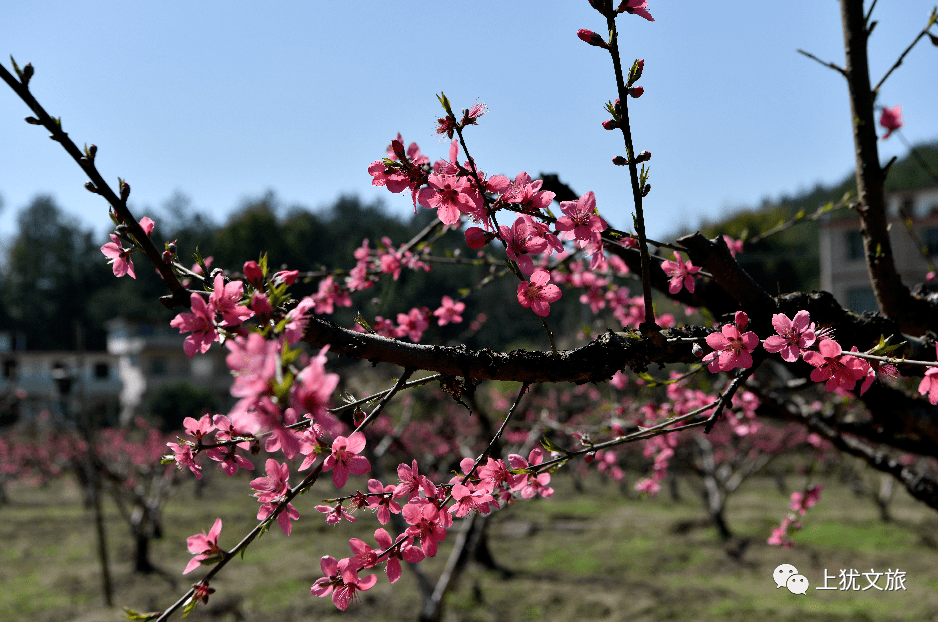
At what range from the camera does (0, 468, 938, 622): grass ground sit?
24.0ft

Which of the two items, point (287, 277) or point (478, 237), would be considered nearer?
point (287, 277)

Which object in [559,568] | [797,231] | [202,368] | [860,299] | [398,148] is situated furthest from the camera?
[202,368]

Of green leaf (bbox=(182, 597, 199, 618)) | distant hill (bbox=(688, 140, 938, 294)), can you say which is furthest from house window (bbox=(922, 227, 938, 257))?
green leaf (bbox=(182, 597, 199, 618))

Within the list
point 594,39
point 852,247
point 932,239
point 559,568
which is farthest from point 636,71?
point 932,239

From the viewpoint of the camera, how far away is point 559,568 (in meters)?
9.27

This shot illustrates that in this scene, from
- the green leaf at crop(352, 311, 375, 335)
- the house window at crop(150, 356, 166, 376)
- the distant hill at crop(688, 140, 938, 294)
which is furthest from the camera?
the house window at crop(150, 356, 166, 376)

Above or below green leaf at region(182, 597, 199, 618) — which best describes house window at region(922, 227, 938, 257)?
above

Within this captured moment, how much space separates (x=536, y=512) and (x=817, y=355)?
43.5 ft

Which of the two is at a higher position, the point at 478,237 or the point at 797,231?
the point at 797,231

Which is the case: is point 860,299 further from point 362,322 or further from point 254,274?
point 254,274

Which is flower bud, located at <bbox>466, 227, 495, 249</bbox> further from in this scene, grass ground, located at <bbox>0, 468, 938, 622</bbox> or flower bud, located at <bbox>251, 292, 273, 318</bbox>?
grass ground, located at <bbox>0, 468, 938, 622</bbox>

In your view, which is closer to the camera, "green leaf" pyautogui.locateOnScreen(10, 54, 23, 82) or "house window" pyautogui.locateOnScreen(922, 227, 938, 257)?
A: "green leaf" pyautogui.locateOnScreen(10, 54, 23, 82)

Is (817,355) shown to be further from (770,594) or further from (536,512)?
(536,512)

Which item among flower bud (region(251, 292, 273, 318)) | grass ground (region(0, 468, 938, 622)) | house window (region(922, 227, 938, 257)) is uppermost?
house window (region(922, 227, 938, 257))
